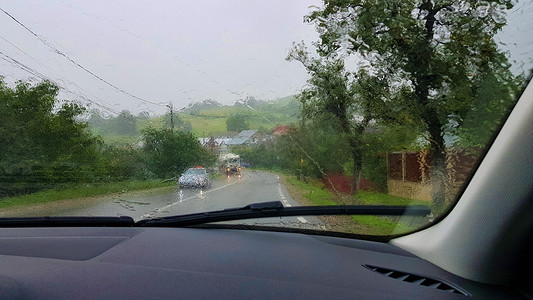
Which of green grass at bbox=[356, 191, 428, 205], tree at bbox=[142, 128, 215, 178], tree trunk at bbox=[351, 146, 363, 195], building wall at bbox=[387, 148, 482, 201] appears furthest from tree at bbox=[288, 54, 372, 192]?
tree at bbox=[142, 128, 215, 178]

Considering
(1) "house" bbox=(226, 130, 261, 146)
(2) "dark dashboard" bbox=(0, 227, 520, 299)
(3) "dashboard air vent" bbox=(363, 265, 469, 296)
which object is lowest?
(3) "dashboard air vent" bbox=(363, 265, 469, 296)

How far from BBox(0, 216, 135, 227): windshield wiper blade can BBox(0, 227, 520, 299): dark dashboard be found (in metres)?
0.20

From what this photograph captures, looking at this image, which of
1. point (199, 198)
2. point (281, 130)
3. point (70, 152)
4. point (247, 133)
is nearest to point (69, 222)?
point (199, 198)

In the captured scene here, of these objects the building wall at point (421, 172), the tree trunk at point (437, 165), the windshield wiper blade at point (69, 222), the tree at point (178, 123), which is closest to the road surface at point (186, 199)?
the windshield wiper blade at point (69, 222)

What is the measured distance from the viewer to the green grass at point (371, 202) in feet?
10.9

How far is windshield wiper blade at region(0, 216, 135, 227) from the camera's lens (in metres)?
3.45

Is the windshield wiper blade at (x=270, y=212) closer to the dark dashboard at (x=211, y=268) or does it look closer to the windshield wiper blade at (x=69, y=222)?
the dark dashboard at (x=211, y=268)

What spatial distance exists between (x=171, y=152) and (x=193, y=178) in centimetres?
39

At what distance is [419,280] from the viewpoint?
242 cm

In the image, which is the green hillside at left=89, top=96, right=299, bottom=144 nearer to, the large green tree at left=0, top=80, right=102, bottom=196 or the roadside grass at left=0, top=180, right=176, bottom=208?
the large green tree at left=0, top=80, right=102, bottom=196

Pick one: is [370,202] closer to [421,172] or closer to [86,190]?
[421,172]

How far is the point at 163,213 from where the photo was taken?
169 inches

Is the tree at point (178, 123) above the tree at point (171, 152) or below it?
above

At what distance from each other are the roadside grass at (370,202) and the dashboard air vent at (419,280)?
1.99 feet
